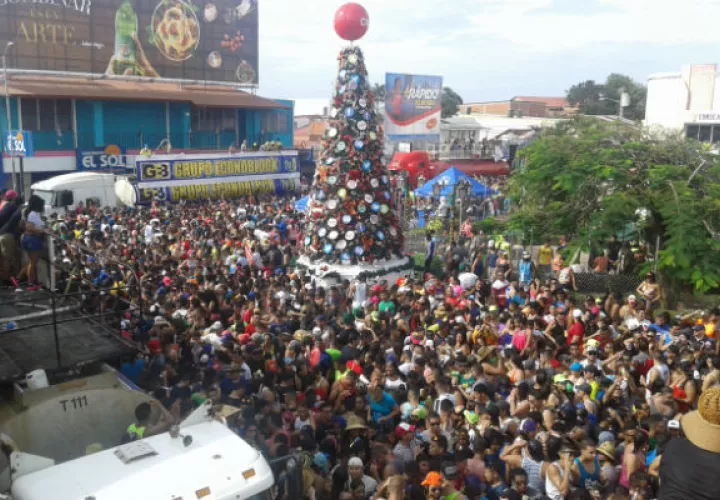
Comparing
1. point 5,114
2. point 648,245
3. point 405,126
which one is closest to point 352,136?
point 648,245

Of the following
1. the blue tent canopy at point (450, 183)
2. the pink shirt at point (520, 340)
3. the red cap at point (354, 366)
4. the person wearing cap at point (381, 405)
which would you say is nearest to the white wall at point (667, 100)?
the blue tent canopy at point (450, 183)

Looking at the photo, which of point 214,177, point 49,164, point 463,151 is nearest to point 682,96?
point 463,151

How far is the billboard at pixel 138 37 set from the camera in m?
32.6

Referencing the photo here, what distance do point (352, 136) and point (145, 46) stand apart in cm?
2554

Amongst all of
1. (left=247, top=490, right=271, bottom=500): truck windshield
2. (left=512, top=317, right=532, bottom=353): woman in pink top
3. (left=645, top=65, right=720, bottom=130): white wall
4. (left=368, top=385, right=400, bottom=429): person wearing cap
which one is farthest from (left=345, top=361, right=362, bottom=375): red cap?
(left=645, top=65, right=720, bottom=130): white wall

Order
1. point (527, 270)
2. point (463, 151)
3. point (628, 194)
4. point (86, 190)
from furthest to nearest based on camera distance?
1. point (463, 151)
2. point (86, 190)
3. point (527, 270)
4. point (628, 194)

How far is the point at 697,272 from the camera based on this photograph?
516 inches

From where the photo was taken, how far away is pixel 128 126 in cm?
3609

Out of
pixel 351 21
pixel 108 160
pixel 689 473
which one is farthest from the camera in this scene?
pixel 108 160

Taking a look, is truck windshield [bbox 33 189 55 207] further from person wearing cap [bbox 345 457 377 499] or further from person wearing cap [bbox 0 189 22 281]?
person wearing cap [bbox 345 457 377 499]

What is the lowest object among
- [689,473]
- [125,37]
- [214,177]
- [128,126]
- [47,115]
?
[214,177]

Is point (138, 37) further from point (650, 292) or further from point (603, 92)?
point (603, 92)

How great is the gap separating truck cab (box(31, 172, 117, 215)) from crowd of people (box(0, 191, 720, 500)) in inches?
402

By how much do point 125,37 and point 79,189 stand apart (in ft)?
47.9
